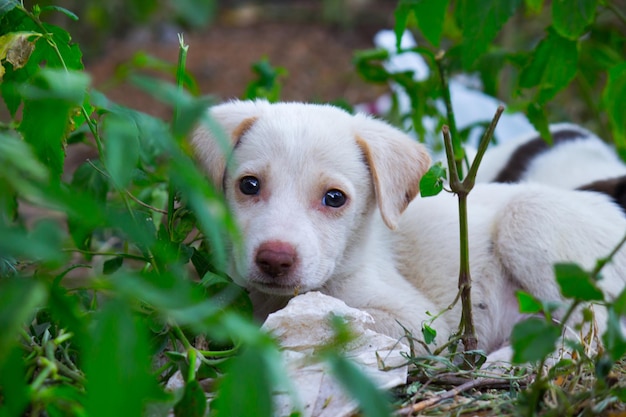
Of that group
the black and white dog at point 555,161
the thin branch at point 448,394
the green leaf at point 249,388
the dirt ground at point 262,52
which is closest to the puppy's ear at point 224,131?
the thin branch at point 448,394

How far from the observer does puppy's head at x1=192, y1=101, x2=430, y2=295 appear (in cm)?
293

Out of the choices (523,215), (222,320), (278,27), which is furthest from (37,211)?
(278,27)

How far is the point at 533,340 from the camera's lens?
1.90 metres

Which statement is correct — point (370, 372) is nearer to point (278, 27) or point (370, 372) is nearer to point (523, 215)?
point (523, 215)

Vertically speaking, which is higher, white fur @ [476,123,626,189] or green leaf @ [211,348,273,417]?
green leaf @ [211,348,273,417]

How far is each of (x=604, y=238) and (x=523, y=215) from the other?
0.34 meters

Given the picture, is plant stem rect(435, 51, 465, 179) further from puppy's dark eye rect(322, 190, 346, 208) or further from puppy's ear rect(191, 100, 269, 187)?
puppy's ear rect(191, 100, 269, 187)

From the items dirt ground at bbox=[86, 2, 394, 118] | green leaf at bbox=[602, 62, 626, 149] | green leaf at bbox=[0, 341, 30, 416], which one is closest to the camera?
green leaf at bbox=[0, 341, 30, 416]

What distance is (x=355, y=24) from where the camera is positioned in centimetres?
1048

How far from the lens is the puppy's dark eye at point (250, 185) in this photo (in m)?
3.13

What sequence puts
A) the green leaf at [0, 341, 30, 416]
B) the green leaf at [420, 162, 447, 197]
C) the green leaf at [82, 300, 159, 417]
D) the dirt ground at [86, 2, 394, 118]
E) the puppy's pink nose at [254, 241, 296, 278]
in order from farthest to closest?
the dirt ground at [86, 2, 394, 118], the puppy's pink nose at [254, 241, 296, 278], the green leaf at [420, 162, 447, 197], the green leaf at [0, 341, 30, 416], the green leaf at [82, 300, 159, 417]

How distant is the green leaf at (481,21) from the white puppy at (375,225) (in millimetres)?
440

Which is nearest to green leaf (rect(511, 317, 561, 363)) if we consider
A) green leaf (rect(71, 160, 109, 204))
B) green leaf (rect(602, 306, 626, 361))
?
green leaf (rect(602, 306, 626, 361))

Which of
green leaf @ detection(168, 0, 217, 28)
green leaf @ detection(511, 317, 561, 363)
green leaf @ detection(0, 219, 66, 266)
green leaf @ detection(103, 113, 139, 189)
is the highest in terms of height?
green leaf @ detection(168, 0, 217, 28)
